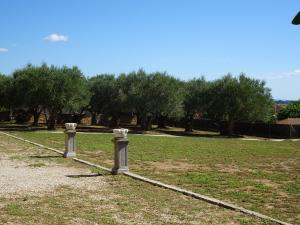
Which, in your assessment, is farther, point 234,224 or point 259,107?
point 259,107

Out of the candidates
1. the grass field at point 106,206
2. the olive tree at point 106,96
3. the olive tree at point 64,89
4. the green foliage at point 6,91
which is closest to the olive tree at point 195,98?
the olive tree at point 106,96

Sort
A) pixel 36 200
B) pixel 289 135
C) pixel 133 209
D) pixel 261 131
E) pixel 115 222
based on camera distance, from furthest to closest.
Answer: pixel 261 131
pixel 289 135
pixel 36 200
pixel 133 209
pixel 115 222

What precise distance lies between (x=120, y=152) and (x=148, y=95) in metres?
28.4

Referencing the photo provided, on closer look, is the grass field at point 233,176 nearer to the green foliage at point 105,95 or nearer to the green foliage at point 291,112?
the green foliage at point 105,95

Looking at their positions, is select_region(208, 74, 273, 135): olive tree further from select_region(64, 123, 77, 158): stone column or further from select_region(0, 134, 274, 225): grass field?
select_region(0, 134, 274, 225): grass field

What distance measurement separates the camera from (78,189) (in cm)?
1023

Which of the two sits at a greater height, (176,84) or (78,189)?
(176,84)

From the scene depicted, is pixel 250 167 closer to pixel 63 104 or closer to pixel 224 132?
pixel 63 104

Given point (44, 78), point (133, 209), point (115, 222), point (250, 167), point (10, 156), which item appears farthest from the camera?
point (44, 78)

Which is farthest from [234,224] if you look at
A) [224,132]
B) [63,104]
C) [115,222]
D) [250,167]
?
[224,132]

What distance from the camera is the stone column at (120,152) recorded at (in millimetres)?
13023

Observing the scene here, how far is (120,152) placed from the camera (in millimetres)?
13141

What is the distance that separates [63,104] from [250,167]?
85.9 ft

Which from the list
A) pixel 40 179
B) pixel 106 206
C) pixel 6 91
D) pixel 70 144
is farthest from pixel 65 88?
pixel 106 206
